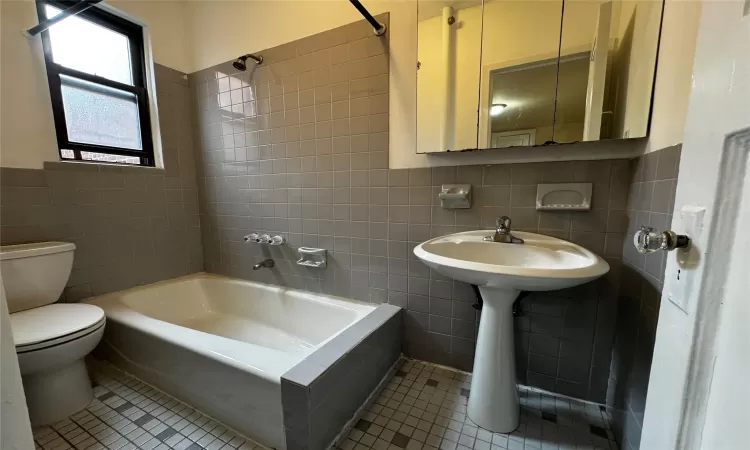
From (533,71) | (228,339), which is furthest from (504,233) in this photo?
(228,339)

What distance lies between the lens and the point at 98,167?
1.69 metres

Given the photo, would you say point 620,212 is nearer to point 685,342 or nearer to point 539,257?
point 539,257

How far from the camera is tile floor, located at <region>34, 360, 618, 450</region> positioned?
107 cm

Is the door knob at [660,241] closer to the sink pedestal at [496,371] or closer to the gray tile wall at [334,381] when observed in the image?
the sink pedestal at [496,371]

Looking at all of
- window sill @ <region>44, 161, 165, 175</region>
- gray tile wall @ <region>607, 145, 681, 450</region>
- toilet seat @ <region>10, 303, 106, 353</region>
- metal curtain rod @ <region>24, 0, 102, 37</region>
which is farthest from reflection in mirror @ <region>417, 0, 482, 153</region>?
window sill @ <region>44, 161, 165, 175</region>

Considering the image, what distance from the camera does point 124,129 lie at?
1888mm

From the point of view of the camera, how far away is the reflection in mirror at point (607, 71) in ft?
3.12

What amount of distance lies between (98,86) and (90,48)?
0.21 metres

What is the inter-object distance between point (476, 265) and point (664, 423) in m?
0.49

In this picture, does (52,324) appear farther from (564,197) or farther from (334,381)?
(564,197)

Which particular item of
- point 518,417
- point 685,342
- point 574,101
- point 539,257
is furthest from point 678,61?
point 518,417

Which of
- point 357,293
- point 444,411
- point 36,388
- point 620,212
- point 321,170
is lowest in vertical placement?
point 444,411

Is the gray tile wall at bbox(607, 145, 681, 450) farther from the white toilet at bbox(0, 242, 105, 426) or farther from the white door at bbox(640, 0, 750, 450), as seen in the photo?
the white toilet at bbox(0, 242, 105, 426)

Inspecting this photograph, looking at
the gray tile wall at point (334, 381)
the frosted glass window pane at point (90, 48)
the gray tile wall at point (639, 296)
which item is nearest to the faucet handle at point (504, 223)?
the gray tile wall at point (639, 296)
